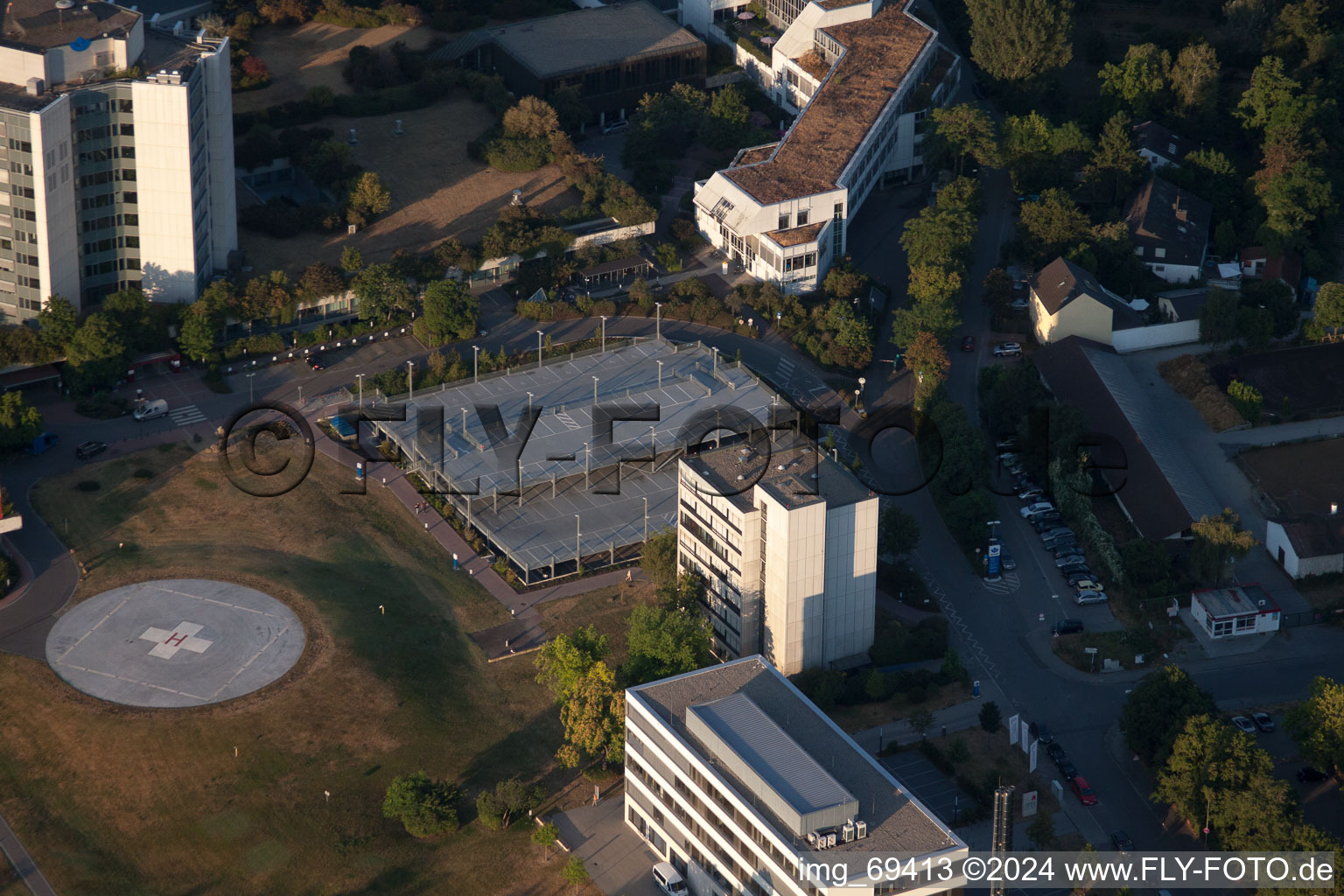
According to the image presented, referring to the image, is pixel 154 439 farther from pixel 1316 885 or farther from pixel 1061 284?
pixel 1316 885

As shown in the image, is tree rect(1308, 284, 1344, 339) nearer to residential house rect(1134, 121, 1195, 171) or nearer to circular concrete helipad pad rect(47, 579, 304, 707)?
residential house rect(1134, 121, 1195, 171)

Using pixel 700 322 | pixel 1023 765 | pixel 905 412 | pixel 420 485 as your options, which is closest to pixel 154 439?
pixel 420 485

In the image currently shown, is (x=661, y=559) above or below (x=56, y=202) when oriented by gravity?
below

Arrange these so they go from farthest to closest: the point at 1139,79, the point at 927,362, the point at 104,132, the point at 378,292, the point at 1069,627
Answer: the point at 1139,79, the point at 378,292, the point at 927,362, the point at 104,132, the point at 1069,627

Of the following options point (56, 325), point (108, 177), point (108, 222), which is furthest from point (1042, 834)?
point (108, 177)

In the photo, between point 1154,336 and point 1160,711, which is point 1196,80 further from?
point 1160,711

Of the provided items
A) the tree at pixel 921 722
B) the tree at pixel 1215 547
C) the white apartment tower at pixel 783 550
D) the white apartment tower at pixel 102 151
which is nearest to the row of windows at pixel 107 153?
the white apartment tower at pixel 102 151
